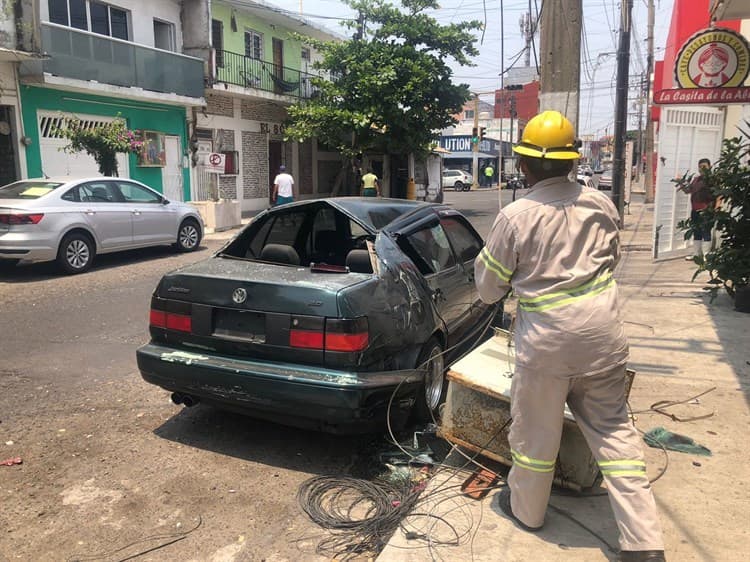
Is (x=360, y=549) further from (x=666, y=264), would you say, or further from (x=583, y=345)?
(x=666, y=264)

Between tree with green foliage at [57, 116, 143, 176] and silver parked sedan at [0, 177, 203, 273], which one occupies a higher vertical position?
tree with green foliage at [57, 116, 143, 176]

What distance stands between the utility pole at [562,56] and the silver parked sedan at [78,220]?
747cm

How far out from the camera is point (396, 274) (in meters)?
4.15

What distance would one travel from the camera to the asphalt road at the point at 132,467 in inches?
123

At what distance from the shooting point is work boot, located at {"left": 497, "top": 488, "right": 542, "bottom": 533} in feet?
9.84

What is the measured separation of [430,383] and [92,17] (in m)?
17.4

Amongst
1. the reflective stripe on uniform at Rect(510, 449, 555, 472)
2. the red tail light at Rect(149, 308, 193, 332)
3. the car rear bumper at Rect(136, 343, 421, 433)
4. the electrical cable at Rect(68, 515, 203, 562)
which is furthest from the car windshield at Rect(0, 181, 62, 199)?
the reflective stripe on uniform at Rect(510, 449, 555, 472)

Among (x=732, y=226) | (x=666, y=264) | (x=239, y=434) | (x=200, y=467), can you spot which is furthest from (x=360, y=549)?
(x=666, y=264)

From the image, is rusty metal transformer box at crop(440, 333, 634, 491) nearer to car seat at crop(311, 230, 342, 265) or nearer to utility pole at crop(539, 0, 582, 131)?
car seat at crop(311, 230, 342, 265)

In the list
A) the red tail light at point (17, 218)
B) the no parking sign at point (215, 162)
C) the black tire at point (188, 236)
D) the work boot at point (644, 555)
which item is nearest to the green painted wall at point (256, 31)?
the no parking sign at point (215, 162)

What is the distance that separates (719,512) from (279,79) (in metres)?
24.1

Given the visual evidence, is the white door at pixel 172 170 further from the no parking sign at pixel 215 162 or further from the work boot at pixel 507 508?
the work boot at pixel 507 508

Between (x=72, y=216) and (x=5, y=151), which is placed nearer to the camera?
(x=72, y=216)

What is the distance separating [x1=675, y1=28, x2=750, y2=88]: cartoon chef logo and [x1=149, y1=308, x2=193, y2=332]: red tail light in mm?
7151
